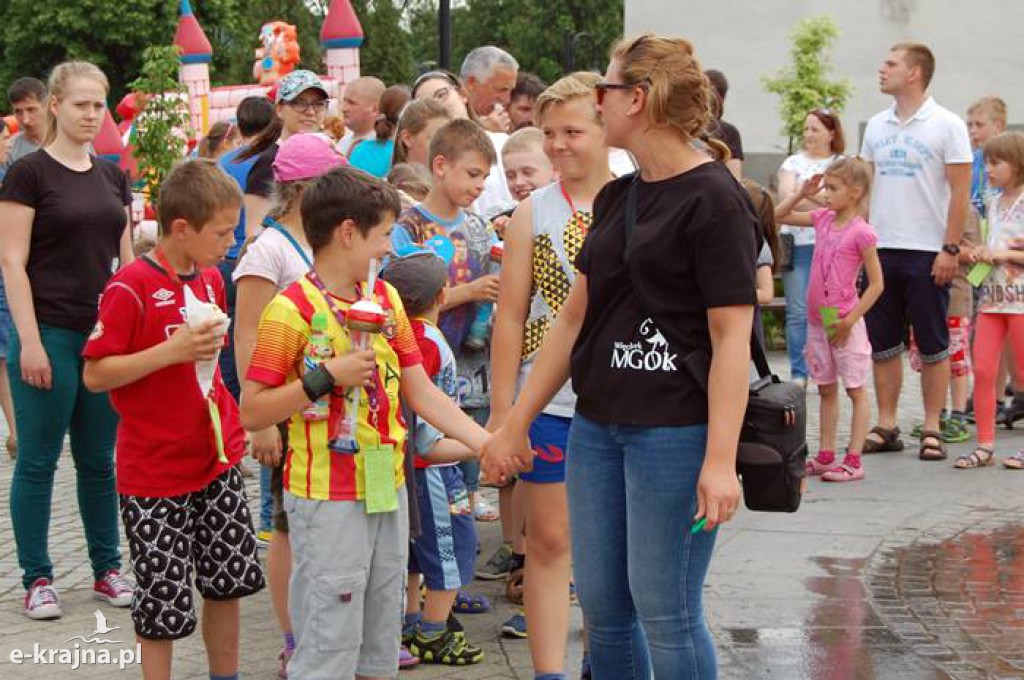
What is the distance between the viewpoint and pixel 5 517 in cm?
832

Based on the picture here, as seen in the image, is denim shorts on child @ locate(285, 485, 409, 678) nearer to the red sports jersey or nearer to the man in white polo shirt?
the red sports jersey

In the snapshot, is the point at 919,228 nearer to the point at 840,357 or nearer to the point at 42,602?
the point at 840,357

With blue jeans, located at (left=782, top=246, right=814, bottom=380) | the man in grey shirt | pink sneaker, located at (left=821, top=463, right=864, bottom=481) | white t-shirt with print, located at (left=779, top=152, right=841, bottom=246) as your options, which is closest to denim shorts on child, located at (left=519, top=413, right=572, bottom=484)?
pink sneaker, located at (left=821, top=463, right=864, bottom=481)

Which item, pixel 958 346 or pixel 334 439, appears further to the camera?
pixel 958 346

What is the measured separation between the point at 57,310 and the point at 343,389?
7.65 feet

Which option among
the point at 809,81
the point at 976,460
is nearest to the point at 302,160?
the point at 976,460

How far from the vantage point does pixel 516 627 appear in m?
6.04

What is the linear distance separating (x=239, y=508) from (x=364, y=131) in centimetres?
611

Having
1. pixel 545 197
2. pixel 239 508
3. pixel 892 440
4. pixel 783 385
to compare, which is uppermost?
pixel 545 197

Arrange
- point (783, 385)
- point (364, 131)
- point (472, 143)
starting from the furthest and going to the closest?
point (364, 131)
point (472, 143)
point (783, 385)

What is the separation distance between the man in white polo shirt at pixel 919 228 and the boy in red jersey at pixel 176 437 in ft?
19.7

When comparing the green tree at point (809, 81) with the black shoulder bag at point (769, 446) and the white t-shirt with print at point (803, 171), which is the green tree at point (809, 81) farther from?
the black shoulder bag at point (769, 446)

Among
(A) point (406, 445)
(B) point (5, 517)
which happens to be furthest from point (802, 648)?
(B) point (5, 517)

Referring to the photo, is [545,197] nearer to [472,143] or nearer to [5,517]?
[472,143]
